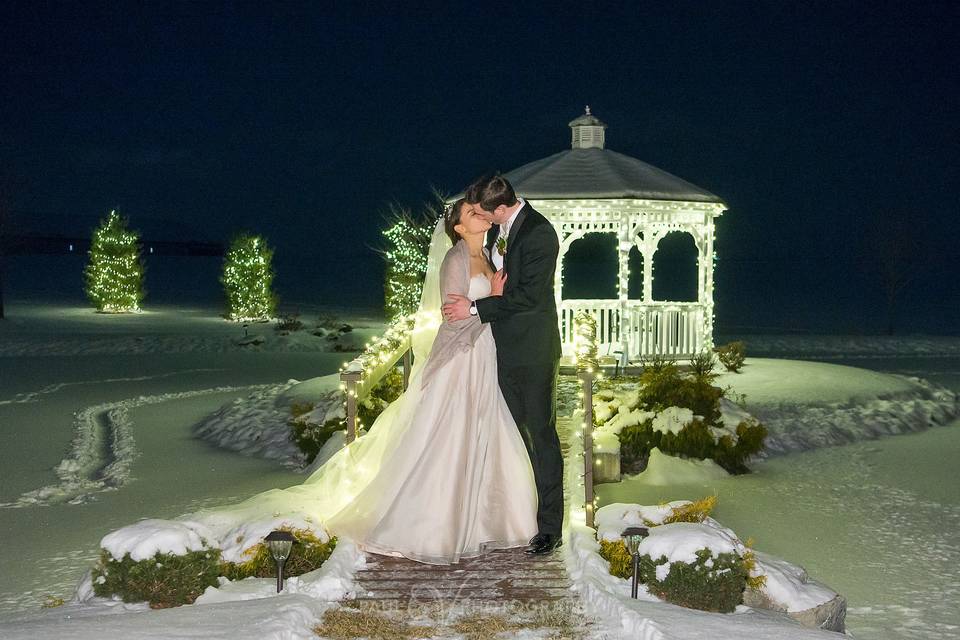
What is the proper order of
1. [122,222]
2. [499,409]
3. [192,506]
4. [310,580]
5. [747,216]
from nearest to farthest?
[310,580] → [499,409] → [192,506] → [122,222] → [747,216]

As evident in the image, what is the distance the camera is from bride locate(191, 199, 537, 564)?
5.98 meters

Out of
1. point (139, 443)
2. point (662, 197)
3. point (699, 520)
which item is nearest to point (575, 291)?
point (662, 197)

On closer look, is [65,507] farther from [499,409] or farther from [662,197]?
[662,197]

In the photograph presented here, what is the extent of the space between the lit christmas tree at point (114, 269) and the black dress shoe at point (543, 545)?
33.6 meters

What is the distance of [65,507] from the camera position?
32.6 ft

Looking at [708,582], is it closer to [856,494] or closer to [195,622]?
[195,622]

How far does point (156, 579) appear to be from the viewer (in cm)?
563

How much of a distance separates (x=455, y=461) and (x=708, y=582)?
5.15 ft

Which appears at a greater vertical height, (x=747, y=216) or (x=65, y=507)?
(x=747, y=216)

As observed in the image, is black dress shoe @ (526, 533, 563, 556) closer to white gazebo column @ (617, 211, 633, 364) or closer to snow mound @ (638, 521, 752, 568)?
snow mound @ (638, 521, 752, 568)

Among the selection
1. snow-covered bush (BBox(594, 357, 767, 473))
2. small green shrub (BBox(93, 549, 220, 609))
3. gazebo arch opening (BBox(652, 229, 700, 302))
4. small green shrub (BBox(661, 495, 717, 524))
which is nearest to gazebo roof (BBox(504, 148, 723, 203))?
snow-covered bush (BBox(594, 357, 767, 473))

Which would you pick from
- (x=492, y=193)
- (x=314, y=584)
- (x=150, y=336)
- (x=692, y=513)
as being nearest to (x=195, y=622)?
(x=314, y=584)

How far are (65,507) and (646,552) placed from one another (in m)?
6.48

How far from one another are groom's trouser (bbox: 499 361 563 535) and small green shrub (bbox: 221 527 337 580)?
133 centimetres
